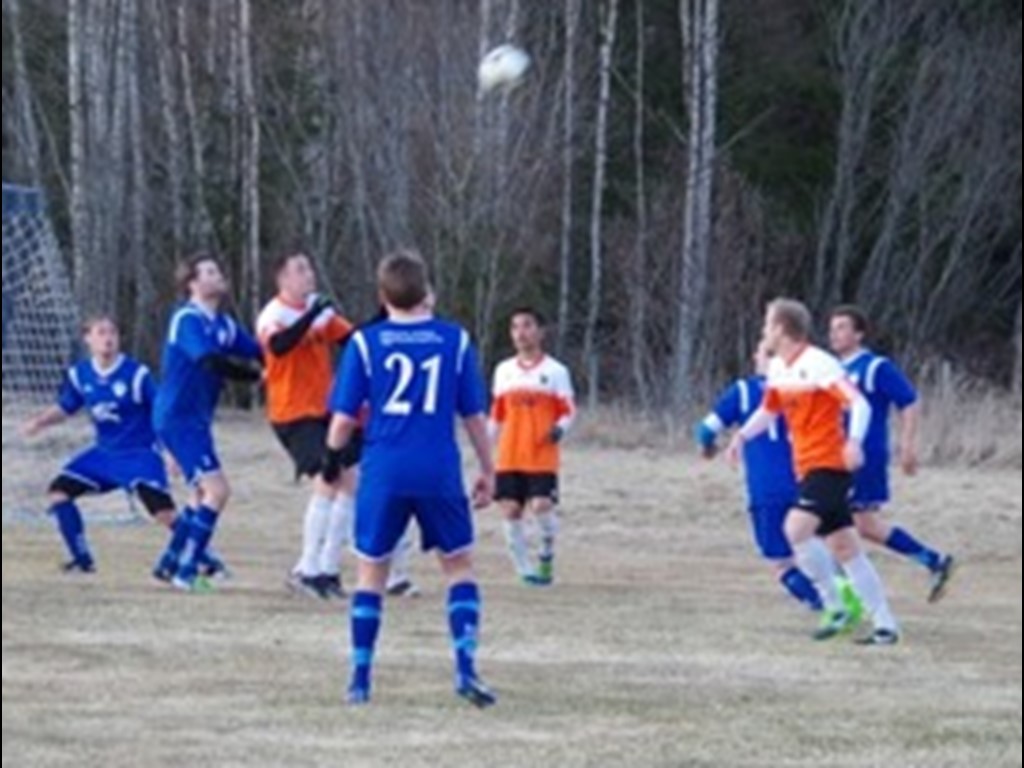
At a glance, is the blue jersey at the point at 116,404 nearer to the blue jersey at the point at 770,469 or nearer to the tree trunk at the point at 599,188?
the blue jersey at the point at 770,469

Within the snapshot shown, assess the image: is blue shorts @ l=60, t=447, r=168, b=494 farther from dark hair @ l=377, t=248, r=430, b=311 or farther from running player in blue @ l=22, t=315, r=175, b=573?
dark hair @ l=377, t=248, r=430, b=311

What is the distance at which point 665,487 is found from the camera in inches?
653

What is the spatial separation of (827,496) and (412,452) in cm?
318

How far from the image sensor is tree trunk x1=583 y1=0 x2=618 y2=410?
7.30m

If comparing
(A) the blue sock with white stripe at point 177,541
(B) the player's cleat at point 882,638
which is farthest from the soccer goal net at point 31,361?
(B) the player's cleat at point 882,638

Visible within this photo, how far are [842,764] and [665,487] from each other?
274 inches

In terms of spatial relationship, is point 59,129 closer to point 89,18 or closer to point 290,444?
point 290,444

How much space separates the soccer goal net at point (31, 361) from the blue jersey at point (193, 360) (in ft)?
19.2

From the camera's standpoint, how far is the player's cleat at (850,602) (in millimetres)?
14391

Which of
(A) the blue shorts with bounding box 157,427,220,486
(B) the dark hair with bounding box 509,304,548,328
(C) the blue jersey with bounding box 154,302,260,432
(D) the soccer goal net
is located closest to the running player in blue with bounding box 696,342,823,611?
(C) the blue jersey with bounding box 154,302,260,432

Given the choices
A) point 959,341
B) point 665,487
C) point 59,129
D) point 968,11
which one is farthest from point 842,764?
point 665,487

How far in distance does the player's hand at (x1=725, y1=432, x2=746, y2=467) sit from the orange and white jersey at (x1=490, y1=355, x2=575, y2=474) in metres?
2.00

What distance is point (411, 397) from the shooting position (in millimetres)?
10836

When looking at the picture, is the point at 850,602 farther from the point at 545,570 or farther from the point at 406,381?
the point at 406,381
